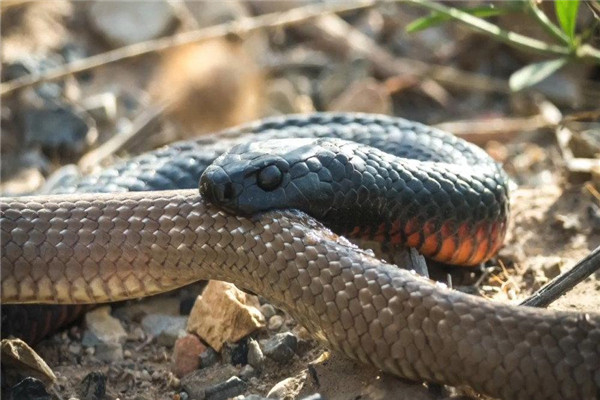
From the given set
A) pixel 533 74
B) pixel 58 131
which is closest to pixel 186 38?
pixel 58 131

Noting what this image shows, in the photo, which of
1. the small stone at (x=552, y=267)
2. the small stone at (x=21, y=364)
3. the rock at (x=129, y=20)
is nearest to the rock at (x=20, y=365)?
the small stone at (x=21, y=364)

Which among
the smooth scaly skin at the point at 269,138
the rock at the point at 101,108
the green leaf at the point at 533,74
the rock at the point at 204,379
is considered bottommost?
the rock at the point at 204,379

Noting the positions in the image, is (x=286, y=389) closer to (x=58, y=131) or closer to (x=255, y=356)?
(x=255, y=356)

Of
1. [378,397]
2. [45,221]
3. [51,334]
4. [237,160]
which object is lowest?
[51,334]

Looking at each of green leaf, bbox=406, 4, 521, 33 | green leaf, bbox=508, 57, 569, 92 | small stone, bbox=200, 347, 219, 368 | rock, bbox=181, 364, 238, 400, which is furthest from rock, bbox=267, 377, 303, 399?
green leaf, bbox=508, 57, 569, 92

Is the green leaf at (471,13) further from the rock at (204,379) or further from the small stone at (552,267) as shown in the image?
the rock at (204,379)

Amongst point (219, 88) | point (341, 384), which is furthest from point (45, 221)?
point (219, 88)

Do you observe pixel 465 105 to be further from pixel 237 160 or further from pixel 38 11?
pixel 237 160
